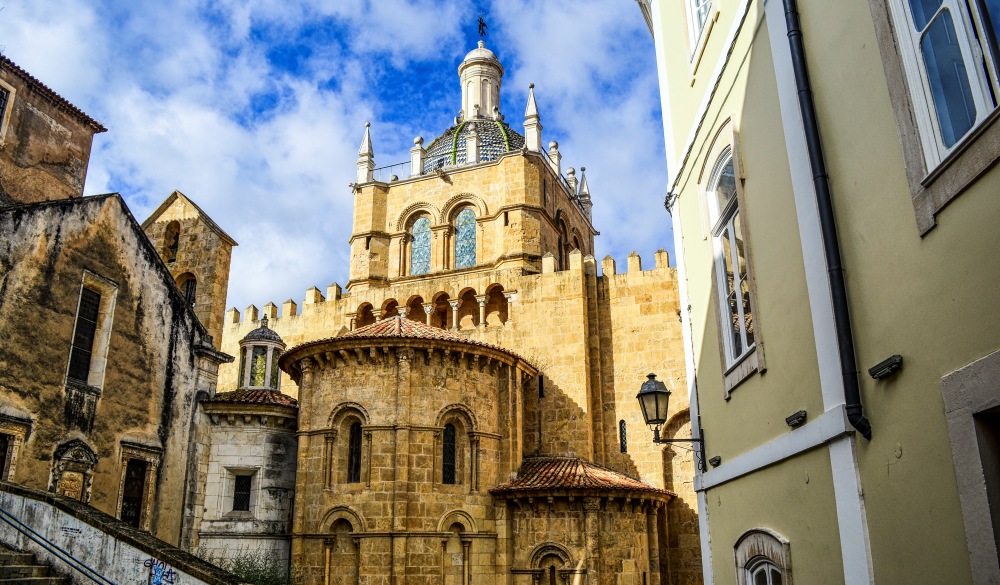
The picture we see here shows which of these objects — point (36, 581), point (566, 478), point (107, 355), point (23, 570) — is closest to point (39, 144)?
point (107, 355)

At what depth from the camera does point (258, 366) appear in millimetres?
24562

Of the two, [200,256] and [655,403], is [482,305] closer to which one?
[200,256]

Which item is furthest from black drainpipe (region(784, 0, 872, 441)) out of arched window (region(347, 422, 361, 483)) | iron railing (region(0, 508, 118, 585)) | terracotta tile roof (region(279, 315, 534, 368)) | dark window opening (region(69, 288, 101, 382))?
arched window (region(347, 422, 361, 483))

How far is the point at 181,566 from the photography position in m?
11.0

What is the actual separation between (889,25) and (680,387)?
1990 centimetres

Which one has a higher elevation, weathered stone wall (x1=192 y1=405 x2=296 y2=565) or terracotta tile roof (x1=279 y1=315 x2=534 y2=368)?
terracotta tile roof (x1=279 y1=315 x2=534 y2=368)

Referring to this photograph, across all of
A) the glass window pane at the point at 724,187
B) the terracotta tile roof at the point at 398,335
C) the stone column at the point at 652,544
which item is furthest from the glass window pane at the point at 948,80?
the stone column at the point at 652,544

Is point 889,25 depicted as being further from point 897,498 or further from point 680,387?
point 680,387

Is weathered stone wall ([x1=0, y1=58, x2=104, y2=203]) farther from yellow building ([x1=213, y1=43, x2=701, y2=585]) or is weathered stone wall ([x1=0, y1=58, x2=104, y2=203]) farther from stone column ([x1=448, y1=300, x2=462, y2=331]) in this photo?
stone column ([x1=448, y1=300, x2=462, y2=331])

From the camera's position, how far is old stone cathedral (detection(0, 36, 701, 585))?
1780 cm

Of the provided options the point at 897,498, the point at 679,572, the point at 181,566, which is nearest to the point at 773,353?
the point at 897,498

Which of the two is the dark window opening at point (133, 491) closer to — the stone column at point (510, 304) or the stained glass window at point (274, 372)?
the stained glass window at point (274, 372)

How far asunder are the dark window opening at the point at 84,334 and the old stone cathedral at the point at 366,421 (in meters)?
0.06

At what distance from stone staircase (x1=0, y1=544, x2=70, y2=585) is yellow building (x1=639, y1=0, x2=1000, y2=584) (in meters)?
8.83
